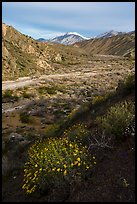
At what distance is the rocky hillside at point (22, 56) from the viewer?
53812 millimetres

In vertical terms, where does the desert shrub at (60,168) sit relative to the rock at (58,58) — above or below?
below

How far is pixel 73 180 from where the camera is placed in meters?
5.53

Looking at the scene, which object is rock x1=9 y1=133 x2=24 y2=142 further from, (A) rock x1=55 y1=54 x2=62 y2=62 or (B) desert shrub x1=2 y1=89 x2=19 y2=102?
(A) rock x1=55 y1=54 x2=62 y2=62

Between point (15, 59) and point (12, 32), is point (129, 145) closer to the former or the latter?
point (15, 59)

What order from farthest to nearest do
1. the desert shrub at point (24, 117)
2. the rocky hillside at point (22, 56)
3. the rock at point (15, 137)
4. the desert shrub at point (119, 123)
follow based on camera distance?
the rocky hillside at point (22, 56), the desert shrub at point (24, 117), the rock at point (15, 137), the desert shrub at point (119, 123)

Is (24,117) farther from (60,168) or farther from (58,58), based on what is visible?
(58,58)

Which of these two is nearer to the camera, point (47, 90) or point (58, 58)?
point (47, 90)

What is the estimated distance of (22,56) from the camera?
61.9 meters

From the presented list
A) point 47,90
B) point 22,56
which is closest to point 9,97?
point 47,90

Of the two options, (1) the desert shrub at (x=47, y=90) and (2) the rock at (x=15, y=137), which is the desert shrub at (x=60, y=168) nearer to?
(2) the rock at (x=15, y=137)

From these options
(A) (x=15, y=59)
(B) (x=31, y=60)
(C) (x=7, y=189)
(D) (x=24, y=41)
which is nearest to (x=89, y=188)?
(C) (x=7, y=189)

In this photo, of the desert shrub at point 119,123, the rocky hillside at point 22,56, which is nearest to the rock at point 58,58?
the rocky hillside at point 22,56

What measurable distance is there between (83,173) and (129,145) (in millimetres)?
1269

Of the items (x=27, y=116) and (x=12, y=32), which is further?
(x=12, y=32)
